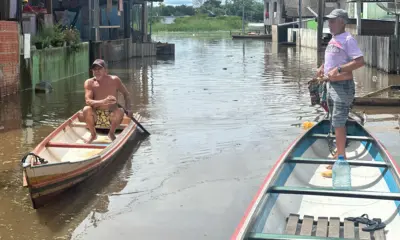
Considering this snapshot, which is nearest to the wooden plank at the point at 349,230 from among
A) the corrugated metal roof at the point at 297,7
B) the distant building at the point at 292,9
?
the distant building at the point at 292,9

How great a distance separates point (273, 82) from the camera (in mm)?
21125

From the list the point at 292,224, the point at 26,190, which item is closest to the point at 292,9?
the point at 26,190

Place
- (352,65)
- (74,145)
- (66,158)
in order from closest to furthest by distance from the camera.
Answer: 1. (352,65)
2. (66,158)
3. (74,145)

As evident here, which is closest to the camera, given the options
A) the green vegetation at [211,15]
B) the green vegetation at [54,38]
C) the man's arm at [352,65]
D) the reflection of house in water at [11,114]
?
the man's arm at [352,65]

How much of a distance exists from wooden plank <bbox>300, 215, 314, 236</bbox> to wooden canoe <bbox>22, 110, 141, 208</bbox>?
2821mm

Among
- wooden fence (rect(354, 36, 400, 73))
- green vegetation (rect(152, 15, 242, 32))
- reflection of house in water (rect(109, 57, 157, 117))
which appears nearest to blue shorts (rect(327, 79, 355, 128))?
reflection of house in water (rect(109, 57, 157, 117))

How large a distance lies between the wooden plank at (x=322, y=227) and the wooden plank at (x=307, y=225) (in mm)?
66

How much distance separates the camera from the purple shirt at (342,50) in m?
7.12

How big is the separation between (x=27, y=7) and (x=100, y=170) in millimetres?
13247

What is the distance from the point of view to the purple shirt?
23.4 ft

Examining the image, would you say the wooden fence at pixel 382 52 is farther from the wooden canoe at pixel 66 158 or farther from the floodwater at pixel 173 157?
the wooden canoe at pixel 66 158

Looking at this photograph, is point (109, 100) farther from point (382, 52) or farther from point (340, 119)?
point (382, 52)

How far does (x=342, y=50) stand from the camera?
7.16 m

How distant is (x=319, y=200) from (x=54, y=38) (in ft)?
50.0
